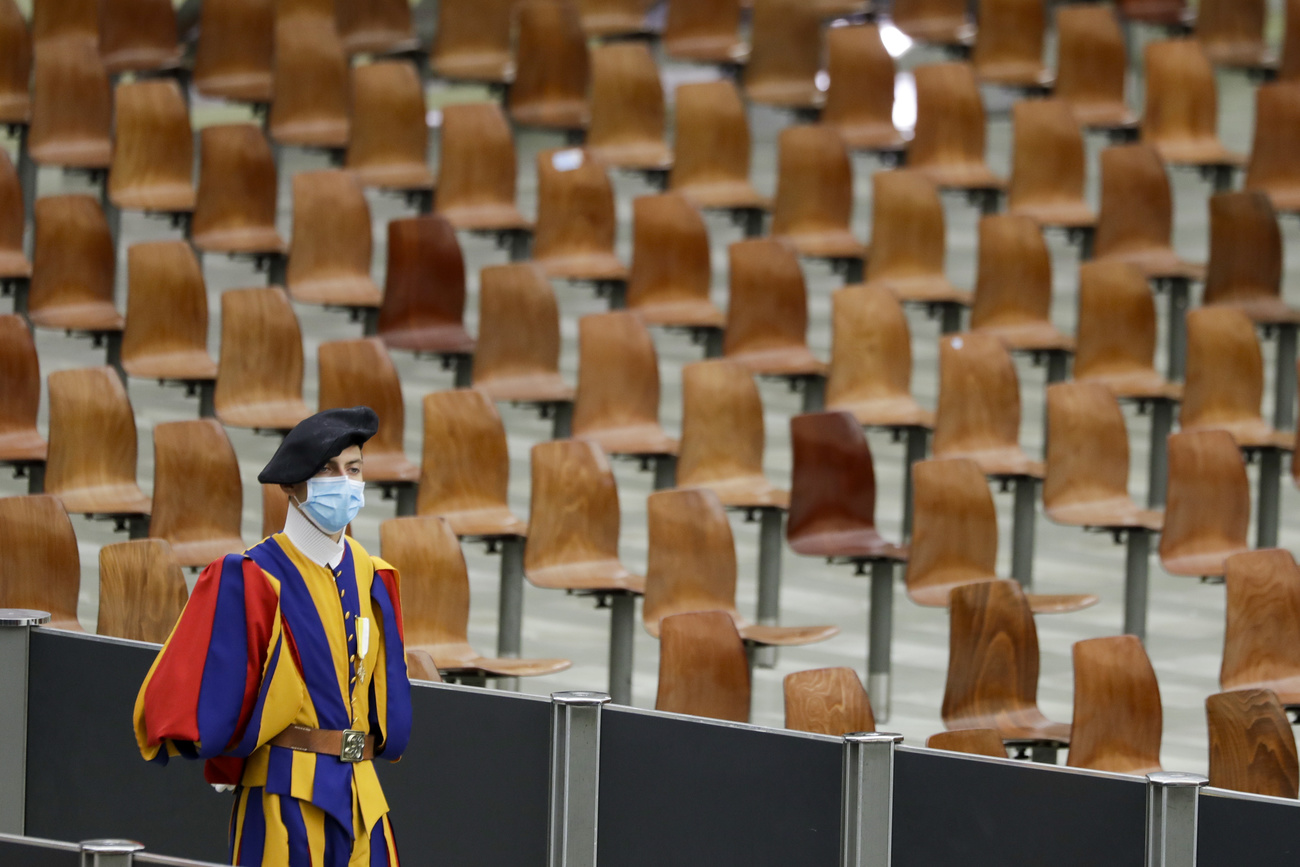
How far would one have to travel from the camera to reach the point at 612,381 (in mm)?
2736

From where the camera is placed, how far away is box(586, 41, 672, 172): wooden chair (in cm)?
339

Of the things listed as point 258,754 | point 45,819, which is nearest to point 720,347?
point 45,819

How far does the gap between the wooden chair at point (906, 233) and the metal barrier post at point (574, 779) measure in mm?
1693

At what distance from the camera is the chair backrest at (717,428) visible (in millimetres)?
2639

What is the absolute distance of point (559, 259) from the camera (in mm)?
3088

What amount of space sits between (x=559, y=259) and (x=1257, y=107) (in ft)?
4.20

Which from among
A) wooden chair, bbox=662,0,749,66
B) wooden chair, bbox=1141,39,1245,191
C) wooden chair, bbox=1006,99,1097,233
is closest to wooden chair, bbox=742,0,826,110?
wooden chair, bbox=662,0,749,66

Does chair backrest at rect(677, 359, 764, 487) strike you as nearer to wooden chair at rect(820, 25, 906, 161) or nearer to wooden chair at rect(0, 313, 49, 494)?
wooden chair at rect(0, 313, 49, 494)

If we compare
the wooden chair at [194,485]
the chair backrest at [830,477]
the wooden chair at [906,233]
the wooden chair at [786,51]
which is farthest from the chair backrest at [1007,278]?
the wooden chair at [194,485]

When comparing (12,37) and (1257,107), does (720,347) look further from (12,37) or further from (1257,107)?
(12,37)

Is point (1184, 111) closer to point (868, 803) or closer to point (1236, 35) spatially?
point (1236, 35)

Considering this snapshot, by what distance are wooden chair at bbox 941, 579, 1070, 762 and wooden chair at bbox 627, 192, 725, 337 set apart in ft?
3.30

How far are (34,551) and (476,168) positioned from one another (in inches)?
52.7

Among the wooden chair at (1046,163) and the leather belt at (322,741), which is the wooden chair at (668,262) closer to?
the wooden chair at (1046,163)
